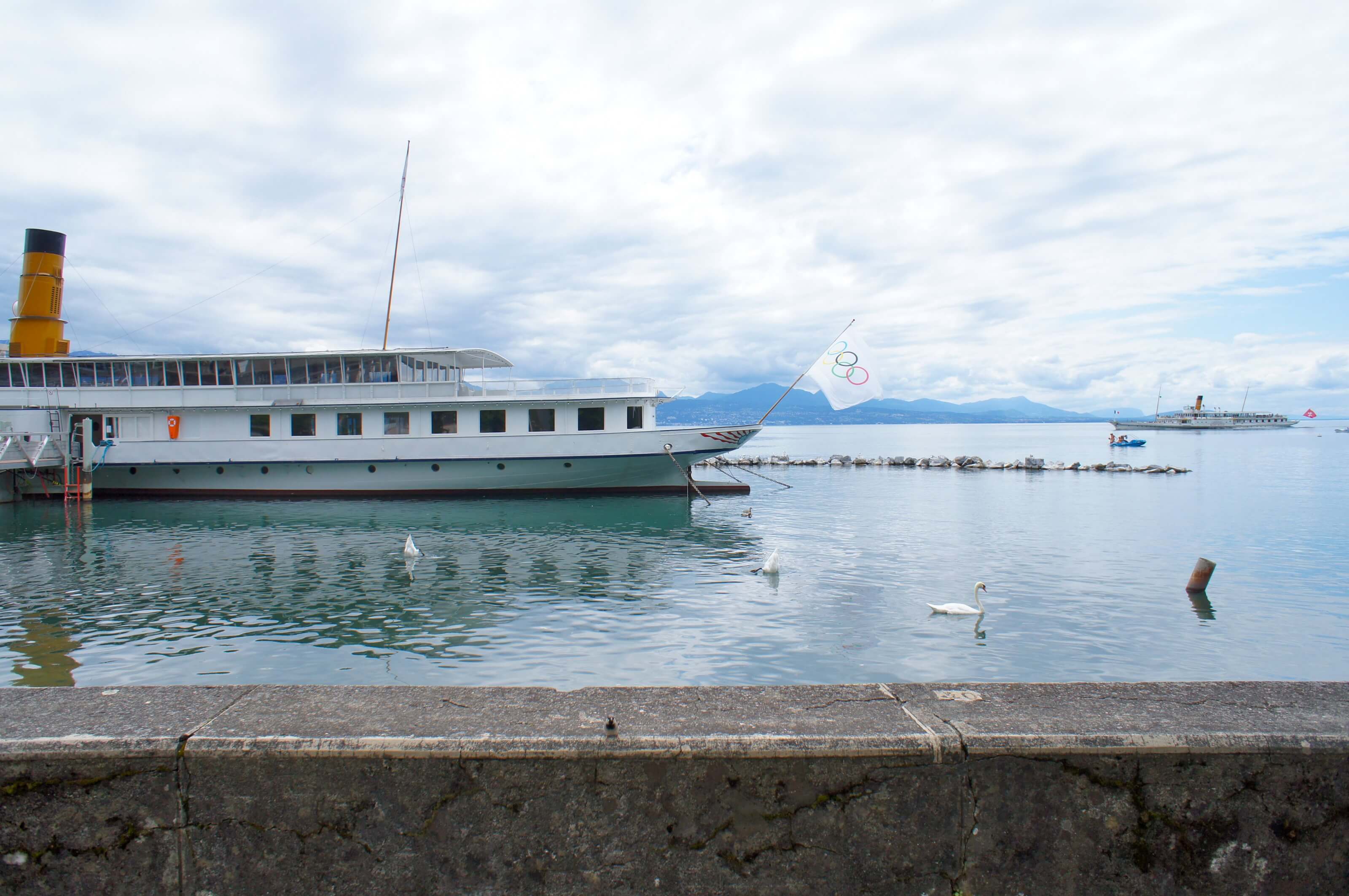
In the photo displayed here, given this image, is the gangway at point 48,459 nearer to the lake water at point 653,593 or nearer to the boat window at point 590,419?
the lake water at point 653,593

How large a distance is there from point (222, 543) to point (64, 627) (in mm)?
8690

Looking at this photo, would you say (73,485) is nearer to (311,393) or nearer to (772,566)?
(311,393)

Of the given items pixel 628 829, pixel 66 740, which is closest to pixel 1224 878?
pixel 628 829

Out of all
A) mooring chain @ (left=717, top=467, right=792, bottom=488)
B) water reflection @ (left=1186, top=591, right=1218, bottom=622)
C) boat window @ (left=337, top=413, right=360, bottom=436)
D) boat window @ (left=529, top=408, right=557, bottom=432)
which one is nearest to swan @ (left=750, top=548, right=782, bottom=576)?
water reflection @ (left=1186, top=591, right=1218, bottom=622)

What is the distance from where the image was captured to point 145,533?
21.7m

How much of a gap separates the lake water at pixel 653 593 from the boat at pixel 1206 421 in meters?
123

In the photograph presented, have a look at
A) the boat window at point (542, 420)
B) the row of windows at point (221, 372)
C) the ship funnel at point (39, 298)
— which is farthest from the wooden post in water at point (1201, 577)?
the ship funnel at point (39, 298)

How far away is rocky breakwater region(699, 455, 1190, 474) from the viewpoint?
48.0 meters

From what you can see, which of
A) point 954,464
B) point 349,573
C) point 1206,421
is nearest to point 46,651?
point 349,573

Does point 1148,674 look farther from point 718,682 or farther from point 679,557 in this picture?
point 679,557

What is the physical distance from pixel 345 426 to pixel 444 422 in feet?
12.3

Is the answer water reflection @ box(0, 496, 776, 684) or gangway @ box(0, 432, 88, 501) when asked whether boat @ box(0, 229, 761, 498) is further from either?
water reflection @ box(0, 496, 776, 684)

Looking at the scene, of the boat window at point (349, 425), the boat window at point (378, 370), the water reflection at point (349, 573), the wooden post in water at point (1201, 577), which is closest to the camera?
the water reflection at point (349, 573)

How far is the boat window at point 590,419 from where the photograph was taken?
28.6 metres
